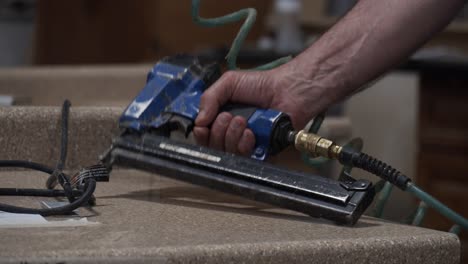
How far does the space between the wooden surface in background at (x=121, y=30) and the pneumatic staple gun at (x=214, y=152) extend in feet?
7.61

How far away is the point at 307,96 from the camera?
1156 mm

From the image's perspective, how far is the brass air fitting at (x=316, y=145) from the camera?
3.31ft

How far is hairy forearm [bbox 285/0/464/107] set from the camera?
1092 mm

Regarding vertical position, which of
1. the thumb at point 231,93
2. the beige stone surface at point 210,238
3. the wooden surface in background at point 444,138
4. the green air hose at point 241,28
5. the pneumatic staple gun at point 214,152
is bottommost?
the wooden surface in background at point 444,138

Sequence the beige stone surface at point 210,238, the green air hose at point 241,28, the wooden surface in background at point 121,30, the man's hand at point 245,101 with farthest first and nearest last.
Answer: the wooden surface in background at point 121,30 < the green air hose at point 241,28 < the man's hand at point 245,101 < the beige stone surface at point 210,238

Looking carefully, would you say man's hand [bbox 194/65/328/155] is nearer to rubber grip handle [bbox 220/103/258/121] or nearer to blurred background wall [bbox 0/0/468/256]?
rubber grip handle [bbox 220/103/258/121]

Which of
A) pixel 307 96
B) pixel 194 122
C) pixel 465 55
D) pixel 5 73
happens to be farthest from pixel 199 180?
pixel 465 55

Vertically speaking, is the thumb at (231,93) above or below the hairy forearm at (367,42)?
below

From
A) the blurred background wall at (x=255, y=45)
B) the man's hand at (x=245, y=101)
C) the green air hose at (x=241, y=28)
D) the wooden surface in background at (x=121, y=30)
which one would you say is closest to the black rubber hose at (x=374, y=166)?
the man's hand at (x=245, y=101)

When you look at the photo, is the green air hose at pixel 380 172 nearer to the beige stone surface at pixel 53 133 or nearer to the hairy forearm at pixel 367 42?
the hairy forearm at pixel 367 42

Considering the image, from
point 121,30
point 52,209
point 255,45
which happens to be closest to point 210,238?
point 52,209

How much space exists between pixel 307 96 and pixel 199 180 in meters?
0.21

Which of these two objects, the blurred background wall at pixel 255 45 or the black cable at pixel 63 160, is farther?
the blurred background wall at pixel 255 45

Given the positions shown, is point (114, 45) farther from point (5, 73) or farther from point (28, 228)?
point (28, 228)
